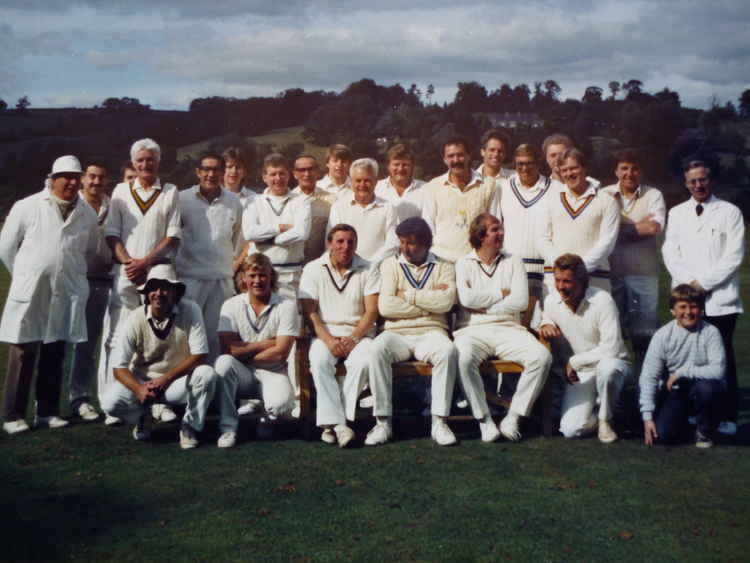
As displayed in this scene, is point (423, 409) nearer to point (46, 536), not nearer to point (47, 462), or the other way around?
point (47, 462)

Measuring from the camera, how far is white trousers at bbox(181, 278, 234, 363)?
673cm

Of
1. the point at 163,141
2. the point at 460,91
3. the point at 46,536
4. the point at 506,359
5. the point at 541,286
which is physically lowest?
the point at 46,536

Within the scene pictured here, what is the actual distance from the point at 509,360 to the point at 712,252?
1.78 metres

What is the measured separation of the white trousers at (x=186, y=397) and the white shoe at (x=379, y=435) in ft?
3.73

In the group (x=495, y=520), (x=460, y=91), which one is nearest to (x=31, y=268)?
(x=495, y=520)

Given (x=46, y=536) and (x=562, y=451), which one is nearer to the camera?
(x=46, y=536)

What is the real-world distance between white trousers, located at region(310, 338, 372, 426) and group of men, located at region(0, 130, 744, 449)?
1cm

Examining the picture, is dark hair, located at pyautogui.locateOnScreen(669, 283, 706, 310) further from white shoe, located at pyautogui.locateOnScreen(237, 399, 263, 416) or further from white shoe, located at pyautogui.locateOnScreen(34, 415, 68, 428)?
white shoe, located at pyautogui.locateOnScreen(34, 415, 68, 428)

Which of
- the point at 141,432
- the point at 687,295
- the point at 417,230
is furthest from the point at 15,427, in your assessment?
the point at 687,295

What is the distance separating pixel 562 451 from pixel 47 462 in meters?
3.36

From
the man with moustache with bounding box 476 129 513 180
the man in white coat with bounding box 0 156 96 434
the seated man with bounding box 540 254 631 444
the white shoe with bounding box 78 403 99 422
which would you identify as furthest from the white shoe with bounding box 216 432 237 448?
the man with moustache with bounding box 476 129 513 180

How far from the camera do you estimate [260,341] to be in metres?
6.21

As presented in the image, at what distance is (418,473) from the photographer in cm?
516

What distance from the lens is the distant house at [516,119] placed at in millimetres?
46662
